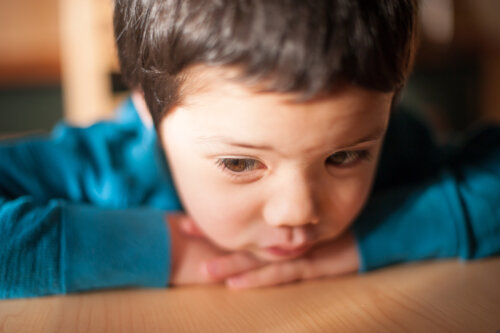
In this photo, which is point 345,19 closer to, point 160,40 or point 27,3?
point 160,40

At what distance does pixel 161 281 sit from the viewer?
47 cm

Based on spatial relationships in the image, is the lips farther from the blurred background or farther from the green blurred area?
the green blurred area

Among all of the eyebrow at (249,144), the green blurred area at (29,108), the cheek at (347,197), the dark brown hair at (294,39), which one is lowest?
the green blurred area at (29,108)

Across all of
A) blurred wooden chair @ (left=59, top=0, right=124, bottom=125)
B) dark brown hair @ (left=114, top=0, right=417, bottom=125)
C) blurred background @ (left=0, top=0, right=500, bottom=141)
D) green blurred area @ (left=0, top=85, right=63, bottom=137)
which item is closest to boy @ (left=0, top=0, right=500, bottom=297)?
dark brown hair @ (left=114, top=0, right=417, bottom=125)

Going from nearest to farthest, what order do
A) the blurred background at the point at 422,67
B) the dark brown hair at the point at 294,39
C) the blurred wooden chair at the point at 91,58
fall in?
the dark brown hair at the point at 294,39, the blurred wooden chair at the point at 91,58, the blurred background at the point at 422,67

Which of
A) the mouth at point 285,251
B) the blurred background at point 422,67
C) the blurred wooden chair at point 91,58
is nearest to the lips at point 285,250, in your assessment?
the mouth at point 285,251

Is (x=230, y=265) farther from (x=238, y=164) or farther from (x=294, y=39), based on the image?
(x=294, y=39)

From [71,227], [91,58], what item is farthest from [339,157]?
[91,58]

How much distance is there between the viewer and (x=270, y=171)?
0.41 m

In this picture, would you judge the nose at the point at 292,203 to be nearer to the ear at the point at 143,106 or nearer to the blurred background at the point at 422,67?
the ear at the point at 143,106

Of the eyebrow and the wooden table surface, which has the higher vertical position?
the eyebrow

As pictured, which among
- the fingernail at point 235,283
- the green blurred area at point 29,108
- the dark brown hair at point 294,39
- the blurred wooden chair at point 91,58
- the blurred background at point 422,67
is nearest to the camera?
the dark brown hair at point 294,39

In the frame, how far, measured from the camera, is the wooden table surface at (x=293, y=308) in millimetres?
387

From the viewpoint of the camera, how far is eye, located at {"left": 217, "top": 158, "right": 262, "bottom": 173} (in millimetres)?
423
